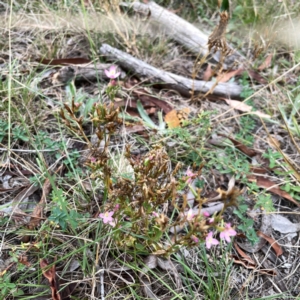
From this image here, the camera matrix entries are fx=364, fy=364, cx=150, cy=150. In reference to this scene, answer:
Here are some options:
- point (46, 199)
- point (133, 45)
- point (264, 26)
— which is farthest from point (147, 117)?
point (264, 26)

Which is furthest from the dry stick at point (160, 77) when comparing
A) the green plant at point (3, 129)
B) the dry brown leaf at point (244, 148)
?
the green plant at point (3, 129)

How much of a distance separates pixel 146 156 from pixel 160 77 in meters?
1.00

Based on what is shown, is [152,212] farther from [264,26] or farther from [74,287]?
[264,26]

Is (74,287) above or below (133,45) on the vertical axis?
below

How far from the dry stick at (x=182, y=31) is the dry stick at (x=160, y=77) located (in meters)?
0.33

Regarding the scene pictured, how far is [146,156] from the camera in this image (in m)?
1.35

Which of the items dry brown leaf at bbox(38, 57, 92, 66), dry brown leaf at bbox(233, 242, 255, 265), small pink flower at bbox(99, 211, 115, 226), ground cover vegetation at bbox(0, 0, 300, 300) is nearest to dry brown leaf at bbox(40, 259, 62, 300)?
ground cover vegetation at bbox(0, 0, 300, 300)

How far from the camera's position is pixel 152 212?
138cm

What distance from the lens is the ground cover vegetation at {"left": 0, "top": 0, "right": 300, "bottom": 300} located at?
1398 millimetres

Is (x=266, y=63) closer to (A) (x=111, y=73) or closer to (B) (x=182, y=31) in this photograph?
(B) (x=182, y=31)

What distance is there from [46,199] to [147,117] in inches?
28.9

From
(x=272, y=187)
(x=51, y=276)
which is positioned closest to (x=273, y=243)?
(x=272, y=187)

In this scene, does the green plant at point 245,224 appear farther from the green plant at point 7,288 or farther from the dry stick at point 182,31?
the dry stick at point 182,31

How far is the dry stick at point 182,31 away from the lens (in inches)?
100
